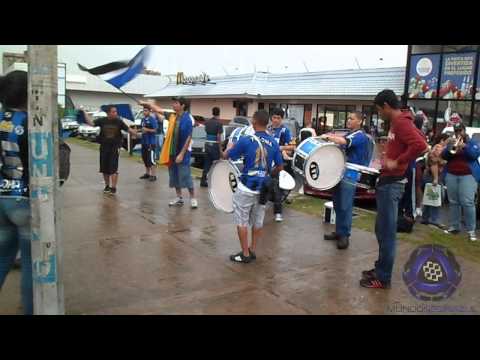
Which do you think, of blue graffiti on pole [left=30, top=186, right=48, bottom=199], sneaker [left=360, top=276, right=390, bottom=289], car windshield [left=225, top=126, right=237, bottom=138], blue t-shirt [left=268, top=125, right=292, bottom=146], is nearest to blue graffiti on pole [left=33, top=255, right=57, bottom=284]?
blue graffiti on pole [left=30, top=186, right=48, bottom=199]

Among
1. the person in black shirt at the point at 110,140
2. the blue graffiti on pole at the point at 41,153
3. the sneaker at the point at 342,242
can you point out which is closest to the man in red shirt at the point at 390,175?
the sneaker at the point at 342,242

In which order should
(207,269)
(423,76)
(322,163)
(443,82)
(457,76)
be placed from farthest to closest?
(423,76)
(443,82)
(457,76)
(322,163)
(207,269)

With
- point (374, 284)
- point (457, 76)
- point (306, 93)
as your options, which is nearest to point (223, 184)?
point (374, 284)

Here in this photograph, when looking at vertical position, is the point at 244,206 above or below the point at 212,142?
below

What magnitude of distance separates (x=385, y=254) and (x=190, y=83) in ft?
106

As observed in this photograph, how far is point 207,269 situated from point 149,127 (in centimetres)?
675

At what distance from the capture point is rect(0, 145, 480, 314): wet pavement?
13.9 feet

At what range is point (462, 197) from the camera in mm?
7074

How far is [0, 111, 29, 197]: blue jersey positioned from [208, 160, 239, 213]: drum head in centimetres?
256

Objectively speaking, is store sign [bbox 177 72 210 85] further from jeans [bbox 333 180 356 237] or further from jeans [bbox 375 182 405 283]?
jeans [bbox 375 182 405 283]

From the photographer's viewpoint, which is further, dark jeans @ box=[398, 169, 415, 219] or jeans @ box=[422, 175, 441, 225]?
jeans @ box=[422, 175, 441, 225]

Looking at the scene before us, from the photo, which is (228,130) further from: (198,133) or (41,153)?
(41,153)
